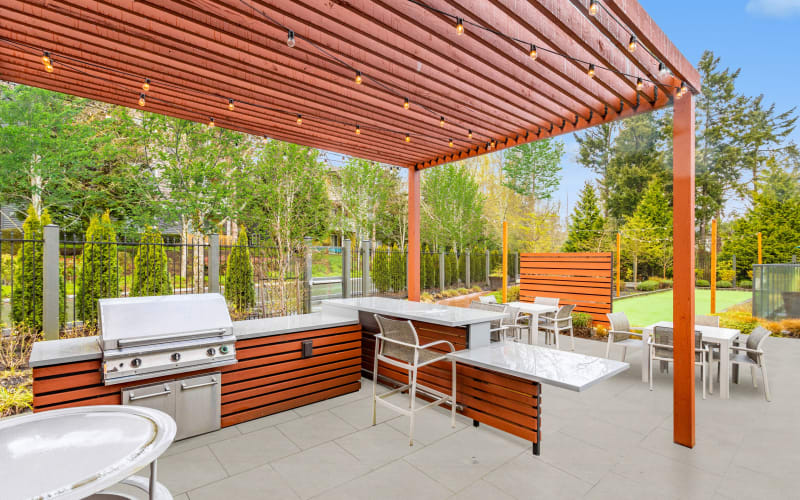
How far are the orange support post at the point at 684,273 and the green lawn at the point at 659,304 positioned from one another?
6.92m

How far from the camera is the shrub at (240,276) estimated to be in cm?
688

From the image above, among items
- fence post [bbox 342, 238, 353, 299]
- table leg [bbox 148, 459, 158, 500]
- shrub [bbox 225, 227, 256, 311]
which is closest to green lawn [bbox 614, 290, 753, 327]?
fence post [bbox 342, 238, 353, 299]

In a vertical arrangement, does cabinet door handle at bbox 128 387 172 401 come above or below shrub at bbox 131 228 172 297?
below

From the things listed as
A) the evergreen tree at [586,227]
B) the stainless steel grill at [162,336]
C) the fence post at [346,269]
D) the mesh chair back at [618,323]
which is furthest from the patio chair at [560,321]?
the evergreen tree at [586,227]

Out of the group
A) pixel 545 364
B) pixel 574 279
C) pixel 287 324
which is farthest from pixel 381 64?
pixel 574 279

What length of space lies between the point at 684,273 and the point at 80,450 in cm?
396

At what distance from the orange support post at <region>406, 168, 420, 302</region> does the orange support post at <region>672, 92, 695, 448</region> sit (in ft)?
12.1

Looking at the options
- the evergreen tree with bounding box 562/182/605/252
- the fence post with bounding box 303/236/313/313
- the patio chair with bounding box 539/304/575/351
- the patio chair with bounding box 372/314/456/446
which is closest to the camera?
the patio chair with bounding box 372/314/456/446

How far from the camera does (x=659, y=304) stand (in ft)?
38.1

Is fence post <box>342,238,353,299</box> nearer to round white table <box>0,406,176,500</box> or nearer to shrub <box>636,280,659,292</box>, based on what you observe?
round white table <box>0,406,176,500</box>

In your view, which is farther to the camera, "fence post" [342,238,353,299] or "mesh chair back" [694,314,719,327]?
"fence post" [342,238,353,299]

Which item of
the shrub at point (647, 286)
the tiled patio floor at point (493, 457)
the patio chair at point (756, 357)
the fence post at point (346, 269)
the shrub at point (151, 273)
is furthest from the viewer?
the shrub at point (647, 286)

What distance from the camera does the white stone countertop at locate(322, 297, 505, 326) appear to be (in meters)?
3.25

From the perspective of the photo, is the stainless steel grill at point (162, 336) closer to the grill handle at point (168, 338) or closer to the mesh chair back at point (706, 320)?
the grill handle at point (168, 338)
